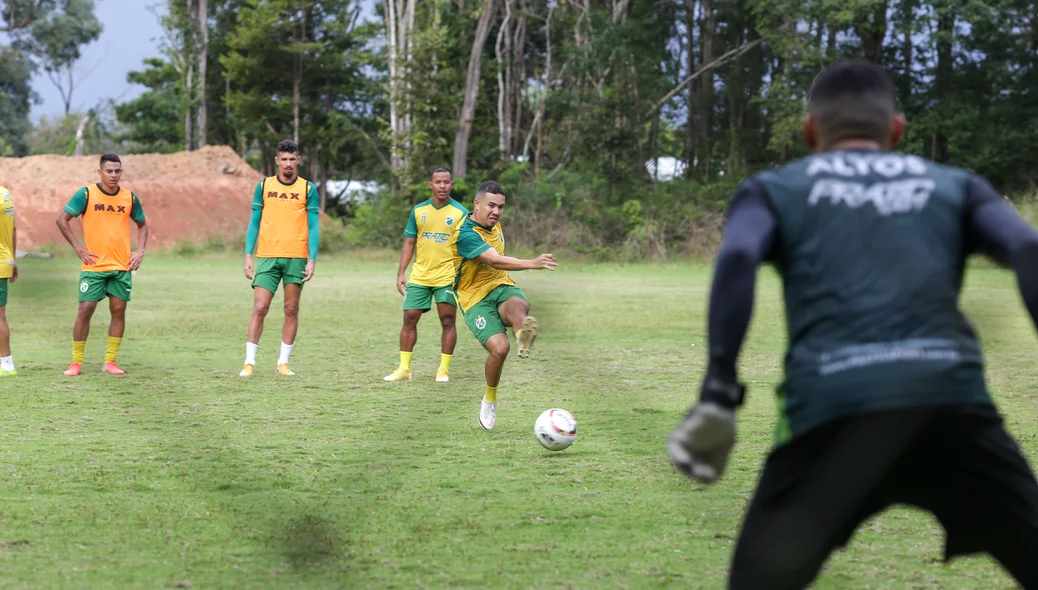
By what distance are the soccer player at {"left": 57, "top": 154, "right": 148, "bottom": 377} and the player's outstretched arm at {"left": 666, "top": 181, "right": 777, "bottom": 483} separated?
342 inches

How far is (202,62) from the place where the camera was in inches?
2029

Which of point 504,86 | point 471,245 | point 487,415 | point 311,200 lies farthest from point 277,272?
point 504,86

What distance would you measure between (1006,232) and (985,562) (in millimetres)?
2576

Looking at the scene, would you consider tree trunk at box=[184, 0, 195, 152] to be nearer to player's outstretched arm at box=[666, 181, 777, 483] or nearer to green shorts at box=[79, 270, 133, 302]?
green shorts at box=[79, 270, 133, 302]

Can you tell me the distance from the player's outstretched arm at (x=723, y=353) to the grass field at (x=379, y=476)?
1.82 metres

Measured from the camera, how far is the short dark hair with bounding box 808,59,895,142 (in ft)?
9.91

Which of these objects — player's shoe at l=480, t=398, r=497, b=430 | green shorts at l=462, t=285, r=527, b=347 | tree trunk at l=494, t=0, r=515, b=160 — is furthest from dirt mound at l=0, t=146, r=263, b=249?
player's shoe at l=480, t=398, r=497, b=430

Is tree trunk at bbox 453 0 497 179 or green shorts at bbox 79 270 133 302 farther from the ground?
tree trunk at bbox 453 0 497 179

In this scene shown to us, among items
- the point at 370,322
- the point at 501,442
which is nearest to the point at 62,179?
the point at 370,322

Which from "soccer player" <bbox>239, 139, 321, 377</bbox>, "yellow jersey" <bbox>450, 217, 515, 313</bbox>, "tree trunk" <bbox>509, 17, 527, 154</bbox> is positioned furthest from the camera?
"tree trunk" <bbox>509, 17, 527, 154</bbox>

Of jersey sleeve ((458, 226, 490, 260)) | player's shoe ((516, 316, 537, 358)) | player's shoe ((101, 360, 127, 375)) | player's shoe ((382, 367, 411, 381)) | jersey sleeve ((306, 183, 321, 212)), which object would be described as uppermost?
jersey sleeve ((306, 183, 321, 212))

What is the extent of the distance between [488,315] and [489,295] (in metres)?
0.17

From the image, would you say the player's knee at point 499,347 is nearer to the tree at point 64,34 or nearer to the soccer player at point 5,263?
the soccer player at point 5,263

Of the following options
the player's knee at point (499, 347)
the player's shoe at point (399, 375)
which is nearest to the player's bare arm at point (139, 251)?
the player's shoe at point (399, 375)
